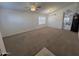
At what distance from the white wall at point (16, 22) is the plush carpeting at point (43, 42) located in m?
0.07

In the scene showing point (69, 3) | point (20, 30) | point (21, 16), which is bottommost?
point (20, 30)

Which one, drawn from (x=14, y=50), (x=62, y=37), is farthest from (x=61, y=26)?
(x=14, y=50)

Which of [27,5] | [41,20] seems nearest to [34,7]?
[27,5]

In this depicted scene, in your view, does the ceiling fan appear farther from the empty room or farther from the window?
the window

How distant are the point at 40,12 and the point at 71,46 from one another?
23.5 inches

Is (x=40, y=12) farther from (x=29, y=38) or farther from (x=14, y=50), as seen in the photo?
(x=14, y=50)

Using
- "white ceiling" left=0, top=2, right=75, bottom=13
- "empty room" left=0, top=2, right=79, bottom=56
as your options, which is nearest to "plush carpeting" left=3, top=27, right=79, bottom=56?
"empty room" left=0, top=2, right=79, bottom=56

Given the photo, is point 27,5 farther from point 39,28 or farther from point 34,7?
point 39,28

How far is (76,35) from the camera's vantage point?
1.13 metres

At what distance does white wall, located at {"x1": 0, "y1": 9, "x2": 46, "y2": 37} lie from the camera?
111 centimetres

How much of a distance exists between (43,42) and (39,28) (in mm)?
201

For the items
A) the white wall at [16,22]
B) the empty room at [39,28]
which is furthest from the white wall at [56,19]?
the white wall at [16,22]

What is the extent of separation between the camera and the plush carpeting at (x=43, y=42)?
1136mm

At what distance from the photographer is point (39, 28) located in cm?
123
